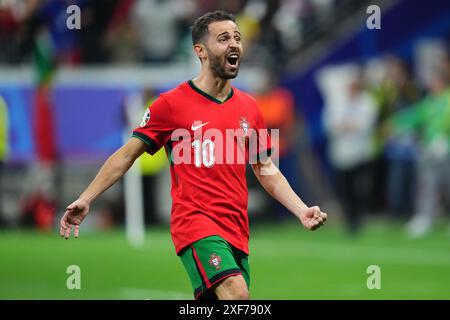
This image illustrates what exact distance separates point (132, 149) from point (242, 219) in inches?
36.7

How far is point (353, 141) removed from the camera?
18.4 meters

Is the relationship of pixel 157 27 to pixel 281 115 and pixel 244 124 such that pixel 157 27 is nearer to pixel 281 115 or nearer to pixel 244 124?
pixel 281 115

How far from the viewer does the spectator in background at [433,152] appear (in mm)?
19109

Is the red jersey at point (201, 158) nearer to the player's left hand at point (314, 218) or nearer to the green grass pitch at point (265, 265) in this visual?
the player's left hand at point (314, 218)

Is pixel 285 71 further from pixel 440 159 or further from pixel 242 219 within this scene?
pixel 242 219

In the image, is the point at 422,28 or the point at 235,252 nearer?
the point at 235,252

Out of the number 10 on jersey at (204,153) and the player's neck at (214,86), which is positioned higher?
the player's neck at (214,86)

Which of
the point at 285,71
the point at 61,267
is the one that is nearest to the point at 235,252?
the point at 61,267

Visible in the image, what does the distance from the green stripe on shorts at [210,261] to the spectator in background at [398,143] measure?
13.6 meters

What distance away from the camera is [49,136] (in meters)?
19.4

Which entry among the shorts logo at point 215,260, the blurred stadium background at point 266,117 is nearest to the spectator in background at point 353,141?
the blurred stadium background at point 266,117

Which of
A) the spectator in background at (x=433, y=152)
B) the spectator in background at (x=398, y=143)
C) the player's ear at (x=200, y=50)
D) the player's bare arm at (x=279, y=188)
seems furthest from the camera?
the spectator in background at (x=398, y=143)

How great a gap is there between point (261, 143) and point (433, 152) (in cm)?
1176

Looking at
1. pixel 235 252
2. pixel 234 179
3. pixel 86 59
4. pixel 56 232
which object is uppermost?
pixel 86 59
